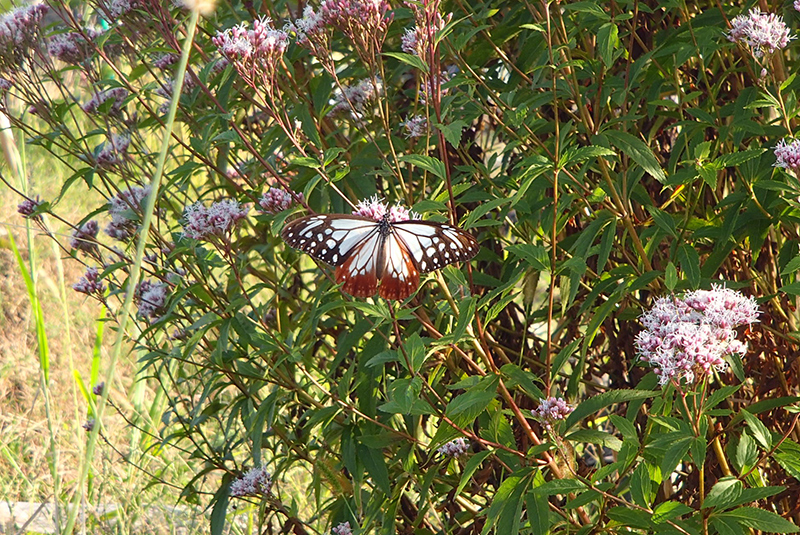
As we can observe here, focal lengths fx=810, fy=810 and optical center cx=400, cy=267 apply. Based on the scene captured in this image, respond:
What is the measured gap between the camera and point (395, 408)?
1.63 metres

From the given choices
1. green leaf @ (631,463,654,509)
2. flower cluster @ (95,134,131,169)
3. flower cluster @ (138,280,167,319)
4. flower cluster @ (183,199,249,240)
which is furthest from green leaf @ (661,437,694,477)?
flower cluster @ (95,134,131,169)

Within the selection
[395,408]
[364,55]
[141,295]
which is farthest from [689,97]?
[141,295]

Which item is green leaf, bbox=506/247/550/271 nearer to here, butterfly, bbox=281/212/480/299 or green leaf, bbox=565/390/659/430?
butterfly, bbox=281/212/480/299

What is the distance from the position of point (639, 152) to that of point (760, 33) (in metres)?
0.34

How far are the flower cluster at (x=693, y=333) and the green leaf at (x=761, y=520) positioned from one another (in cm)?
27

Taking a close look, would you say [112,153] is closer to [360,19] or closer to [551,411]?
[360,19]

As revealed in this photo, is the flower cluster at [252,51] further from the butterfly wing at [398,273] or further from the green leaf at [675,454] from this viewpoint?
the green leaf at [675,454]

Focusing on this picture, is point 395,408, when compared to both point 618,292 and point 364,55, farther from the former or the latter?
point 364,55

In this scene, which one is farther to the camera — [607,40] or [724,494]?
[607,40]

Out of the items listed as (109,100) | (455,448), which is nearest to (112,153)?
(109,100)

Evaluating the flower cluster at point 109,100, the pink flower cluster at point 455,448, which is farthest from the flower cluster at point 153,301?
the pink flower cluster at point 455,448

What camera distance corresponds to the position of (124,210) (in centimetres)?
241

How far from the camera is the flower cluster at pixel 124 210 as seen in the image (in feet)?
7.81

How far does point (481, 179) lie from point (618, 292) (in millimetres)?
567
